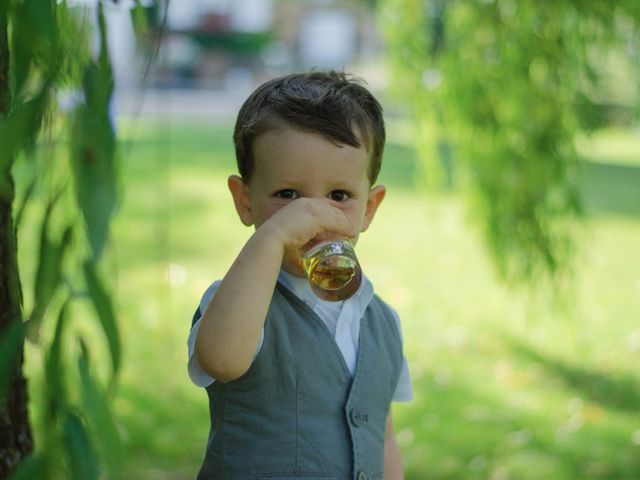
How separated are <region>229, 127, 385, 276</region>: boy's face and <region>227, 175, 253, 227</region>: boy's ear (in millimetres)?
27

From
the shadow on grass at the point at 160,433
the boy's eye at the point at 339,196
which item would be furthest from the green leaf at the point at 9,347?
the shadow on grass at the point at 160,433

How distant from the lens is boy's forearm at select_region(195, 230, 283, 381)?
1450 millimetres

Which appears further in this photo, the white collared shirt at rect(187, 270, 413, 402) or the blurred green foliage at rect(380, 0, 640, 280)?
the blurred green foliage at rect(380, 0, 640, 280)

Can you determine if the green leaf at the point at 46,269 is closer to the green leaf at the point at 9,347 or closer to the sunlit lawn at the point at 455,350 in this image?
the green leaf at the point at 9,347

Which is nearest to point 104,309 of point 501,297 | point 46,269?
point 46,269

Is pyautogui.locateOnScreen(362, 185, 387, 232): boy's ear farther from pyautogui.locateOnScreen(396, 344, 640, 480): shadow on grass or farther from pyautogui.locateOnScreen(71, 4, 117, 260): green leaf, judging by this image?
pyautogui.locateOnScreen(396, 344, 640, 480): shadow on grass

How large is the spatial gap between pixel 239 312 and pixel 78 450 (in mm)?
318

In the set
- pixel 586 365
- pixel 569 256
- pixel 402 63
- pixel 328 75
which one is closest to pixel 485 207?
pixel 569 256

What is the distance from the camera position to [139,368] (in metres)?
5.03

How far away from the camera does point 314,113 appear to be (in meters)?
1.59

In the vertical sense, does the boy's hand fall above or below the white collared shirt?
above

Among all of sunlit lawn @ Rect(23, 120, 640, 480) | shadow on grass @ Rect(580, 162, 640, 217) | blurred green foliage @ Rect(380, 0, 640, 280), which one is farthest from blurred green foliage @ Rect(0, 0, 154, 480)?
shadow on grass @ Rect(580, 162, 640, 217)

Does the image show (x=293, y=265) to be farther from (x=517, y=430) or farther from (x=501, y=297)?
(x=501, y=297)

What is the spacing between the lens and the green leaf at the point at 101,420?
122 cm
